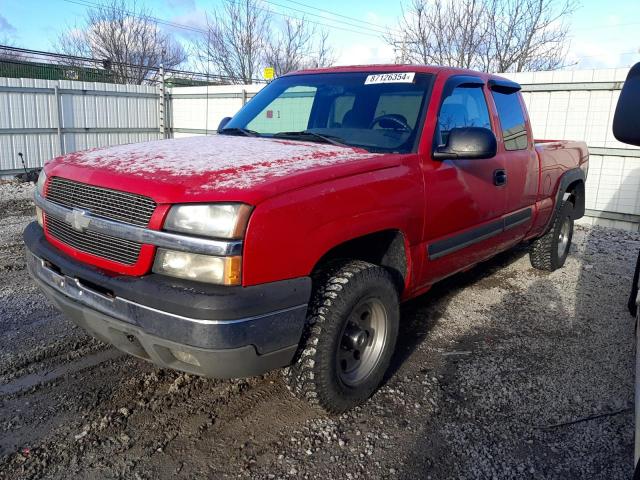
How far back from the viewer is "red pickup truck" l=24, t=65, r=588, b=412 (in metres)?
2.27

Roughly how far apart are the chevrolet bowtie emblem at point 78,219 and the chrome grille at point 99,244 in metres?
0.04

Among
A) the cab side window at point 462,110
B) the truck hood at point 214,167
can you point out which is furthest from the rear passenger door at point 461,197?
the truck hood at point 214,167

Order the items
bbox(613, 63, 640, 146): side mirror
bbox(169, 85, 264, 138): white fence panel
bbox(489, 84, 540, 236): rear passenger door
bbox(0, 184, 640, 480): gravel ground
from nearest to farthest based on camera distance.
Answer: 1. bbox(613, 63, 640, 146): side mirror
2. bbox(0, 184, 640, 480): gravel ground
3. bbox(489, 84, 540, 236): rear passenger door
4. bbox(169, 85, 264, 138): white fence panel

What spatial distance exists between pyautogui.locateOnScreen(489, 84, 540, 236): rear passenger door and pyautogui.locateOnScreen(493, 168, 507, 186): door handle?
5cm

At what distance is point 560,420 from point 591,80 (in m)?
7.39

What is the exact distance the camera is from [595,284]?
18.7 ft

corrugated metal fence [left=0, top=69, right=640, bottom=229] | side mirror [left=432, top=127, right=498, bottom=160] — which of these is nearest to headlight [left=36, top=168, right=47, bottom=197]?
side mirror [left=432, top=127, right=498, bottom=160]

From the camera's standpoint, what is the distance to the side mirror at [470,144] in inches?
126

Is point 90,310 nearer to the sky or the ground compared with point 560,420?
nearer to the sky

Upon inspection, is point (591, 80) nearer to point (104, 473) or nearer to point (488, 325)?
point (488, 325)

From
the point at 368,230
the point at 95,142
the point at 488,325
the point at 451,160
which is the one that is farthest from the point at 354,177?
the point at 95,142

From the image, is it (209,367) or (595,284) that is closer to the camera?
(209,367)

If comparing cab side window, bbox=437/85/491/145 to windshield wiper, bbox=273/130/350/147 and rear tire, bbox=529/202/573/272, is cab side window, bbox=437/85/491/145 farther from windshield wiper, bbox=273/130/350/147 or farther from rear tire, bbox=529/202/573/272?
rear tire, bbox=529/202/573/272

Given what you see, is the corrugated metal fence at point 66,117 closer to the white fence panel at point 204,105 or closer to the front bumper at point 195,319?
the white fence panel at point 204,105
